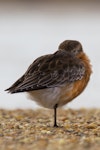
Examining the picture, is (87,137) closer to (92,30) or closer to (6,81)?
(6,81)

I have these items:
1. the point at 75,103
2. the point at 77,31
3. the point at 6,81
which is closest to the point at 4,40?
the point at 77,31

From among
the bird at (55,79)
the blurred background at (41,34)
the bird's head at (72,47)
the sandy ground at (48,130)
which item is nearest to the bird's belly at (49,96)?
the bird at (55,79)

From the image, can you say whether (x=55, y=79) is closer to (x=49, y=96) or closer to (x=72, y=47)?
(x=49, y=96)

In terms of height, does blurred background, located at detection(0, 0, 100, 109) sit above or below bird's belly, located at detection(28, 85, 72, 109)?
above

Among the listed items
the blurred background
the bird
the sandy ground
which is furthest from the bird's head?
the blurred background

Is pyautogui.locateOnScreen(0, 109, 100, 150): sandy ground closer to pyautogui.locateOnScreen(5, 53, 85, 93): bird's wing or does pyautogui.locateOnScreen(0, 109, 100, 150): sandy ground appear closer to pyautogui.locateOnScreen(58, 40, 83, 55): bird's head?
pyautogui.locateOnScreen(5, 53, 85, 93): bird's wing

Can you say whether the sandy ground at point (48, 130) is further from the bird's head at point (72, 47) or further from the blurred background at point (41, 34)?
the blurred background at point (41, 34)
